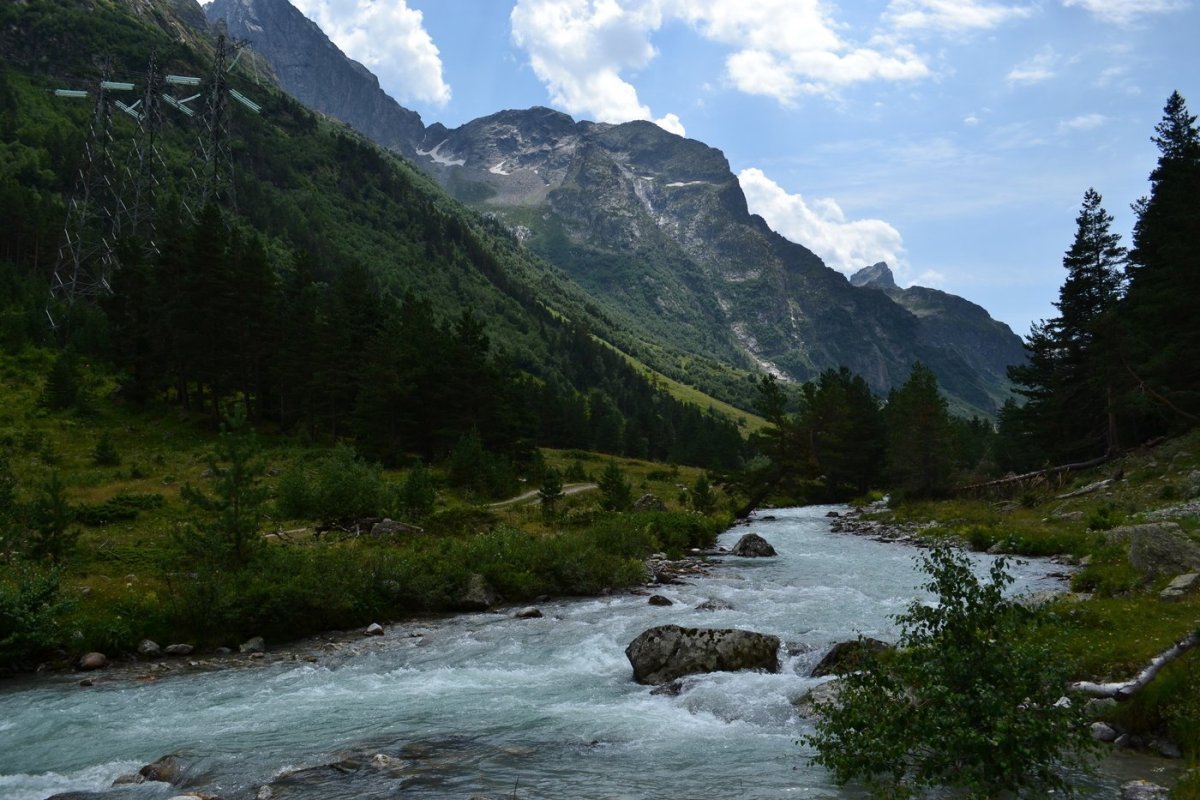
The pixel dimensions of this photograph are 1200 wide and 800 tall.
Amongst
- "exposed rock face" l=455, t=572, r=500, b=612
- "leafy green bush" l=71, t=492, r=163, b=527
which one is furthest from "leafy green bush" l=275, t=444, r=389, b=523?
"exposed rock face" l=455, t=572, r=500, b=612

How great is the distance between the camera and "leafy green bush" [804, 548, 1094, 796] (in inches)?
329

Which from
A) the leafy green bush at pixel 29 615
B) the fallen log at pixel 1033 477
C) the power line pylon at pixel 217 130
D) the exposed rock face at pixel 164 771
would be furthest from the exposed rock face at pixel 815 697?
the power line pylon at pixel 217 130

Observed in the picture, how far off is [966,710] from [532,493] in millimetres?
47870

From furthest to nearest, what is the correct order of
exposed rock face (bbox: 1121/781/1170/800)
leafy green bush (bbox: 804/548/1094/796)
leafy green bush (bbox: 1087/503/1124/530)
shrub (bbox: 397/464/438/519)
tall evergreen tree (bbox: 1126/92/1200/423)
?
tall evergreen tree (bbox: 1126/92/1200/423), shrub (bbox: 397/464/438/519), leafy green bush (bbox: 1087/503/1124/530), exposed rock face (bbox: 1121/781/1170/800), leafy green bush (bbox: 804/548/1094/796)

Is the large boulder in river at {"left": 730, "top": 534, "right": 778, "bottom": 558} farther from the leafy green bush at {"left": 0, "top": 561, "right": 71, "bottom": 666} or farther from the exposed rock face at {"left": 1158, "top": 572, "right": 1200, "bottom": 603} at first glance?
the leafy green bush at {"left": 0, "top": 561, "right": 71, "bottom": 666}

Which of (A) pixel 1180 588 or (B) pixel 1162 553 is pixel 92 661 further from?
(B) pixel 1162 553

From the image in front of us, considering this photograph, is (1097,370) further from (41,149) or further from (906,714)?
(41,149)

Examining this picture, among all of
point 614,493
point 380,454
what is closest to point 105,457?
point 380,454

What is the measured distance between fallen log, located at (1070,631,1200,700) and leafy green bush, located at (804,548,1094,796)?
3.56 metres

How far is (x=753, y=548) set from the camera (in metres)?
40.7

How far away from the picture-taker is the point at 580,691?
56.9 feet

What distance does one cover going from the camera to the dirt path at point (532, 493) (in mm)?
48616

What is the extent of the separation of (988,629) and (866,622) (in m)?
14.0

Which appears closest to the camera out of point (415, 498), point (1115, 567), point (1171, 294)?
point (1115, 567)
